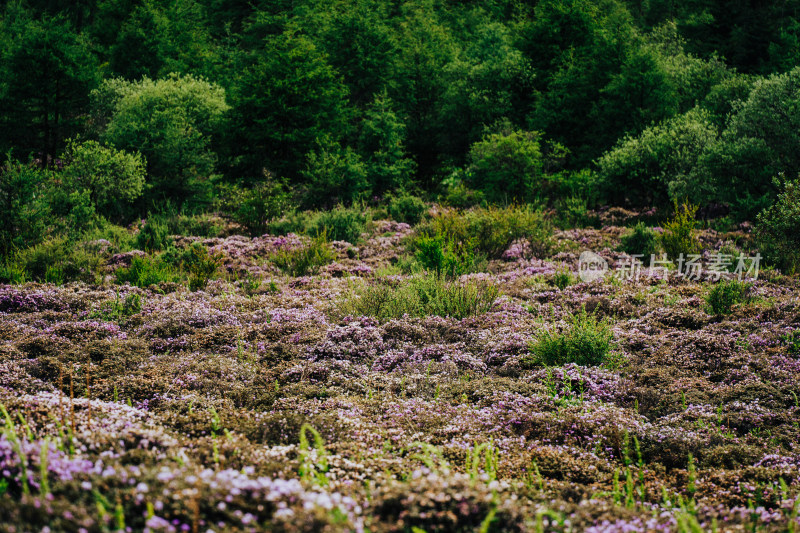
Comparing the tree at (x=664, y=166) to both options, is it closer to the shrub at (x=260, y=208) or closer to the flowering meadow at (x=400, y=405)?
the flowering meadow at (x=400, y=405)

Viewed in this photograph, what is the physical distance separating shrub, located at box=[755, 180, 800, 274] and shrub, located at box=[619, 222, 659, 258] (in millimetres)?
2130

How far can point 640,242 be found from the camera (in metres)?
12.7

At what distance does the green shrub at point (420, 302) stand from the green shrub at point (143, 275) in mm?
4046

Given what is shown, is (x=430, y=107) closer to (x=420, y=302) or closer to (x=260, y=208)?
(x=260, y=208)

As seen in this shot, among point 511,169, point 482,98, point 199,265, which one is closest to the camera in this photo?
point 199,265

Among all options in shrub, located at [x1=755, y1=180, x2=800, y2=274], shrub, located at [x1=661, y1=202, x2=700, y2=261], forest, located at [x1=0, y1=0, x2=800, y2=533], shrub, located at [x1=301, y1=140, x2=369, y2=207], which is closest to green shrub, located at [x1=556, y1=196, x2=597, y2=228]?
forest, located at [x1=0, y1=0, x2=800, y2=533]

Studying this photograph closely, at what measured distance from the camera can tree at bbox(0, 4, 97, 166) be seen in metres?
22.7

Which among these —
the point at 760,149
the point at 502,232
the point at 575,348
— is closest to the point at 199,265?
the point at 502,232

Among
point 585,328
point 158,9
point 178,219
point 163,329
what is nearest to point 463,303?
point 585,328

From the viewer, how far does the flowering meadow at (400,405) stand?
2.40 meters

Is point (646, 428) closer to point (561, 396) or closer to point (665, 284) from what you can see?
point (561, 396)

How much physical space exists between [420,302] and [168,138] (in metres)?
13.9

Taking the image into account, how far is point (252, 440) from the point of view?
415cm

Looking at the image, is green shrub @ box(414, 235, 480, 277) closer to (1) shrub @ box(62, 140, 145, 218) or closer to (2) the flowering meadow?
(2) the flowering meadow
